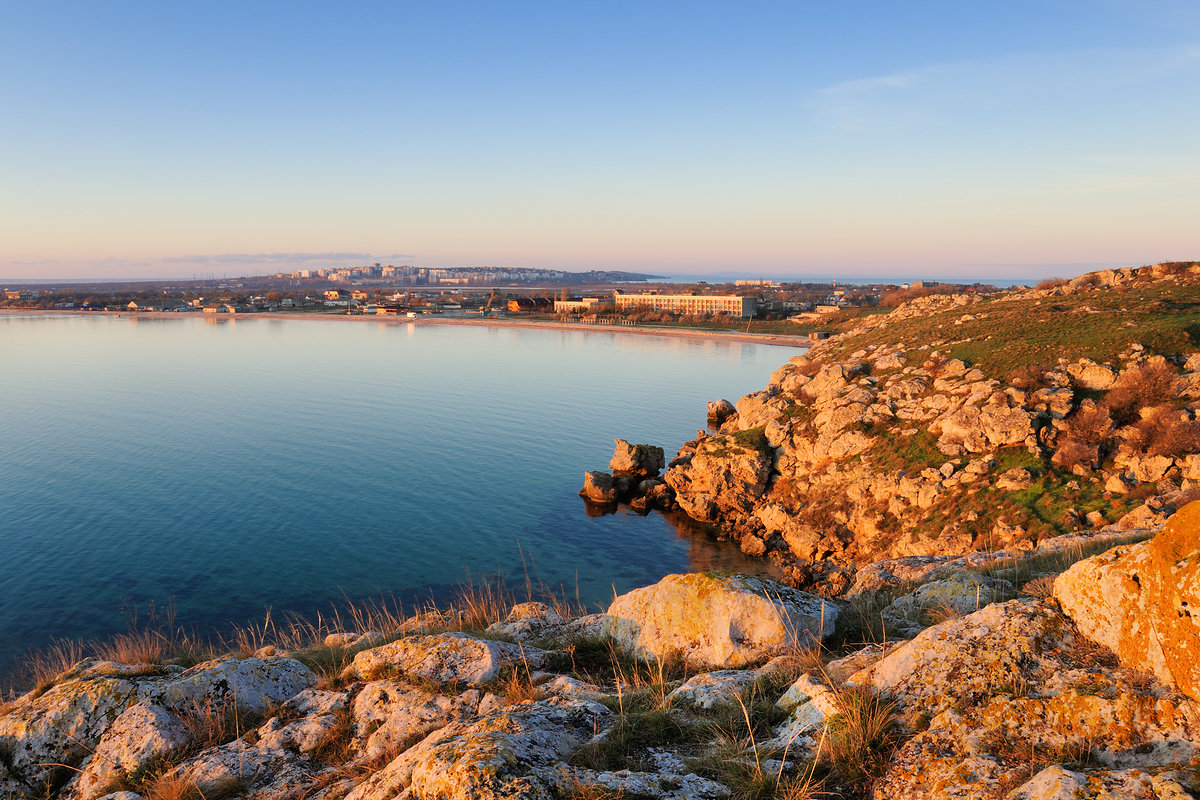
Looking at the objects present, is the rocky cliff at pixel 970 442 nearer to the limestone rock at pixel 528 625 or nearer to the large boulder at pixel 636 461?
the large boulder at pixel 636 461

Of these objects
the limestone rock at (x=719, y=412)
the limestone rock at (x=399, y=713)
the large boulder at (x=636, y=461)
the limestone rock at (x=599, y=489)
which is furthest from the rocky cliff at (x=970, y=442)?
the limestone rock at (x=399, y=713)

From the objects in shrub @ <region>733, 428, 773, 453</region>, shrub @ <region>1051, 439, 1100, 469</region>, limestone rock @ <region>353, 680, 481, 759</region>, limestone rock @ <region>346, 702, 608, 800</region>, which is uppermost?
limestone rock @ <region>346, 702, 608, 800</region>

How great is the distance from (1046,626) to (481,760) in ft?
16.6

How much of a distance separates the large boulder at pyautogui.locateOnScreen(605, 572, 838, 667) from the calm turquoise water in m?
14.2

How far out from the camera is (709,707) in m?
6.23

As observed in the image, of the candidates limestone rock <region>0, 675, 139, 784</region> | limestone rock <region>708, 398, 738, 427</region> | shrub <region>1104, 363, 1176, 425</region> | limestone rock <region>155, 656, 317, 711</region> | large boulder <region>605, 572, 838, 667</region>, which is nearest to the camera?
limestone rock <region>0, 675, 139, 784</region>

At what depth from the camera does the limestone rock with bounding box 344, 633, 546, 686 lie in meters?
7.77

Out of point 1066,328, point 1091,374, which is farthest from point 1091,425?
point 1066,328

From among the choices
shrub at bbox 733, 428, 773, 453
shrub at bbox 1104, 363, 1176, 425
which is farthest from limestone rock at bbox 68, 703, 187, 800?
shrub at bbox 733, 428, 773, 453

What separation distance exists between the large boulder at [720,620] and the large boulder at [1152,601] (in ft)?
9.95

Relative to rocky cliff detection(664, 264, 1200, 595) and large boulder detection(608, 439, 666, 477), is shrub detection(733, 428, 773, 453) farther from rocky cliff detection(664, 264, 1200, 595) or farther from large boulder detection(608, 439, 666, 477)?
large boulder detection(608, 439, 666, 477)

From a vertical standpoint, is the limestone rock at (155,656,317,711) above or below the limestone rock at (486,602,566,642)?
above

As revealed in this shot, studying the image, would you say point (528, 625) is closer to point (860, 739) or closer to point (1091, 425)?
point (860, 739)

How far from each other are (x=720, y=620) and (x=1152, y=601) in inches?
174
